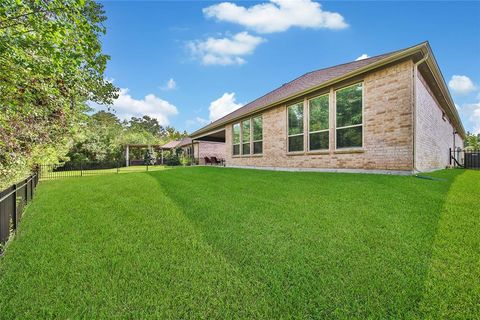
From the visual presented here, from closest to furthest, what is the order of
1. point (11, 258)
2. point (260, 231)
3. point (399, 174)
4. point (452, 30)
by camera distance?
point (11, 258)
point (260, 231)
point (399, 174)
point (452, 30)

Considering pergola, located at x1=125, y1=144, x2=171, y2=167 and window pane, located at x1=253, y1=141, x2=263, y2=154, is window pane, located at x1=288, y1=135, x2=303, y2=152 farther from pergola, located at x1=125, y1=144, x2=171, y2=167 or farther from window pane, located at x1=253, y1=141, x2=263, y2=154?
pergola, located at x1=125, y1=144, x2=171, y2=167

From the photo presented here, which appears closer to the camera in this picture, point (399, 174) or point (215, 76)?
point (399, 174)

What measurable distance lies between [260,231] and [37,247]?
3097 millimetres

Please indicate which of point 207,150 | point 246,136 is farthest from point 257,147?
point 207,150

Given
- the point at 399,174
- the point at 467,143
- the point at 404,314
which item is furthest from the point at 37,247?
the point at 467,143

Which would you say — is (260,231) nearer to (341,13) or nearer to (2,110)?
(2,110)

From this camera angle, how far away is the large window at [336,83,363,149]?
766 cm

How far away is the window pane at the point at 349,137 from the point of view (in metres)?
7.66

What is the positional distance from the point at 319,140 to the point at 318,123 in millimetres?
714

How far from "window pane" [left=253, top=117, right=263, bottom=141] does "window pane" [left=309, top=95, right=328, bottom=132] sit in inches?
139

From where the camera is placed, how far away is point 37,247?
2.99 meters

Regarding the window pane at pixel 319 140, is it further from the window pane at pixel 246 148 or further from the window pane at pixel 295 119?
the window pane at pixel 246 148

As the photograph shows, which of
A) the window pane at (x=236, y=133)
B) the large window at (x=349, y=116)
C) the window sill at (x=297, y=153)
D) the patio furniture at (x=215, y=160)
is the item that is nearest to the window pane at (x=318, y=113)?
the large window at (x=349, y=116)

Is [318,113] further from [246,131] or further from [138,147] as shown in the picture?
[138,147]
